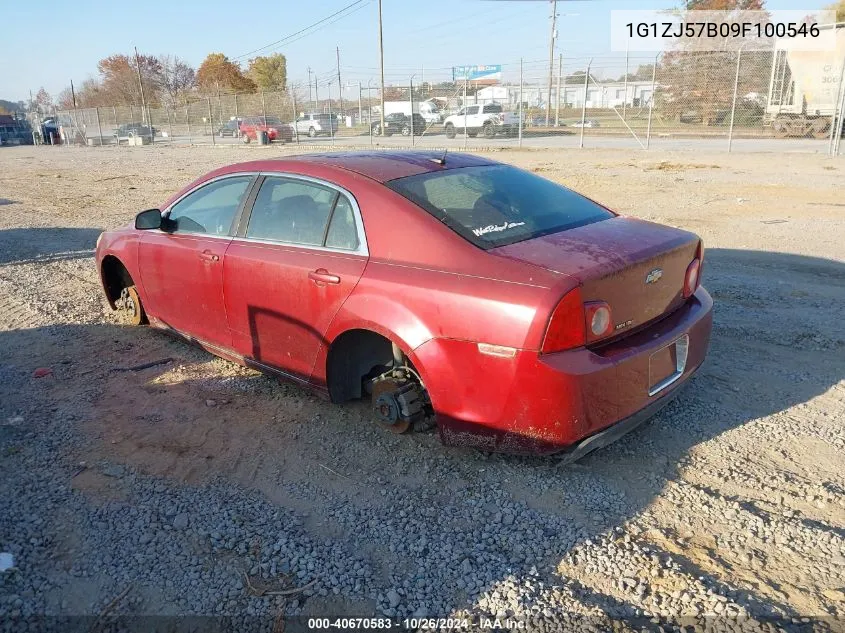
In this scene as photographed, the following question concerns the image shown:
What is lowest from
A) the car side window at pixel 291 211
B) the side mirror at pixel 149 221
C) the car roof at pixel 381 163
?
the side mirror at pixel 149 221

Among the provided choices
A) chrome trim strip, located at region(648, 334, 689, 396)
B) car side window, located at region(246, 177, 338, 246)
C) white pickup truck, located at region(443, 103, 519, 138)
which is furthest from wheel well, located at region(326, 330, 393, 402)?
white pickup truck, located at region(443, 103, 519, 138)

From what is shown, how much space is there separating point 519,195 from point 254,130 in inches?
1414

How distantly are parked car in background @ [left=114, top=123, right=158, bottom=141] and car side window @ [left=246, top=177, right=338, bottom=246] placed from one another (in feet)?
145

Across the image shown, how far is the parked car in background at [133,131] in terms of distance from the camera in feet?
143

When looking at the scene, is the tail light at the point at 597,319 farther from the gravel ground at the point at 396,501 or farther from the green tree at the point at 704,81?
the green tree at the point at 704,81

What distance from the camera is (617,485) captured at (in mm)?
3156

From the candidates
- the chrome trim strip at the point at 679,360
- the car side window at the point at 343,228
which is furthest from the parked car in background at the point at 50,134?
the chrome trim strip at the point at 679,360

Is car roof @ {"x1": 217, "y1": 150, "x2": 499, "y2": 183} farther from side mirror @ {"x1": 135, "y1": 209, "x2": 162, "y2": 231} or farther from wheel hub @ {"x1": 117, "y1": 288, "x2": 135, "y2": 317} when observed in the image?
wheel hub @ {"x1": 117, "y1": 288, "x2": 135, "y2": 317}

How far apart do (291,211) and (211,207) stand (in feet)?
2.87

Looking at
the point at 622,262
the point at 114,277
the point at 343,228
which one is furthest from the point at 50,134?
the point at 622,262

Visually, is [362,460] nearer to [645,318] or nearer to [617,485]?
[617,485]

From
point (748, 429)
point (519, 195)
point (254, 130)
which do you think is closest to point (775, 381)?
→ point (748, 429)

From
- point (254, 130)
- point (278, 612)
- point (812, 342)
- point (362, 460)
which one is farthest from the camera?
point (254, 130)

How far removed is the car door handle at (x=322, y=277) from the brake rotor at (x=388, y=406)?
2.00 ft
